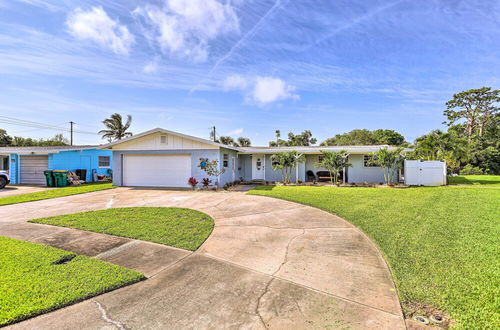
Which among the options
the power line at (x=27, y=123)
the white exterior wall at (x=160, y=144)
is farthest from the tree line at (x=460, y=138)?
the power line at (x=27, y=123)

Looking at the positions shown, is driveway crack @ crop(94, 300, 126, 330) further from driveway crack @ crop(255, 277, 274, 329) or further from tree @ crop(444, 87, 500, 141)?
tree @ crop(444, 87, 500, 141)

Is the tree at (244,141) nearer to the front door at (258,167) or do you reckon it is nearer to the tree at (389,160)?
the front door at (258,167)

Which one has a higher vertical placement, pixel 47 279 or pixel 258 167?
pixel 258 167

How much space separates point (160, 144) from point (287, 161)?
8.05 meters

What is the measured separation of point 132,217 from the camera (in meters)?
6.69

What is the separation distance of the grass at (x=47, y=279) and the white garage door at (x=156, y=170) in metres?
9.82

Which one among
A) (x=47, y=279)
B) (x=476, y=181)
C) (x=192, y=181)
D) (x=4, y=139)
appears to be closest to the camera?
(x=47, y=279)

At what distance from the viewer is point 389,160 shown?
13750 mm

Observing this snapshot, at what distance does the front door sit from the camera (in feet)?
57.7

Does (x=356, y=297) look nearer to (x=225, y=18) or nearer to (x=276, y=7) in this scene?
(x=276, y=7)

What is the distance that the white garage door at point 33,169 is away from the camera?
16.5 m

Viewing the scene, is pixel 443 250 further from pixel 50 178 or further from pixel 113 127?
pixel 113 127

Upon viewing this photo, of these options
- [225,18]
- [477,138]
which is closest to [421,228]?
[225,18]

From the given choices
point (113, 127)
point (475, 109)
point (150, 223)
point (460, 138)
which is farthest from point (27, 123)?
point (475, 109)
